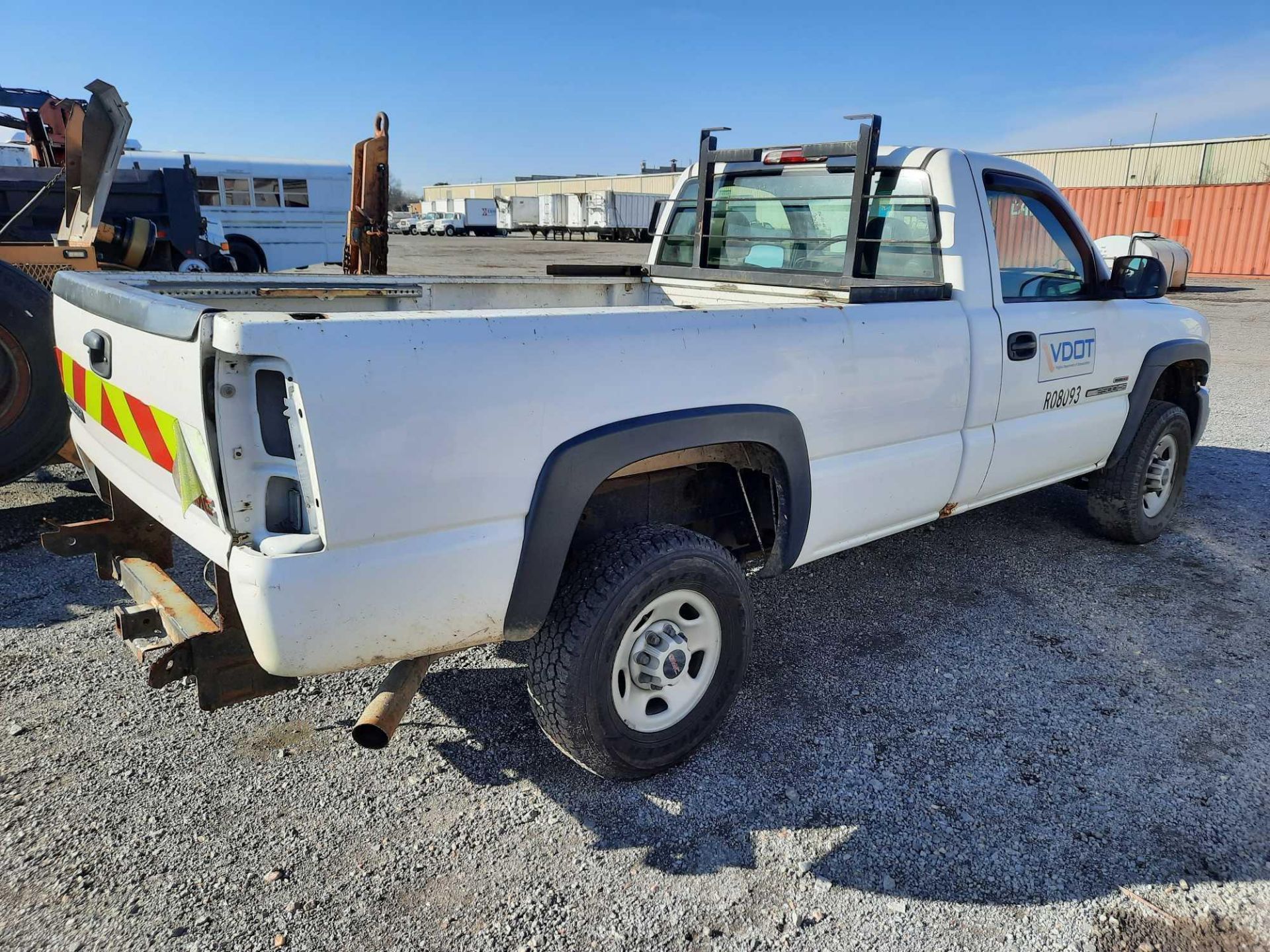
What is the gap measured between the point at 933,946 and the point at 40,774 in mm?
2701

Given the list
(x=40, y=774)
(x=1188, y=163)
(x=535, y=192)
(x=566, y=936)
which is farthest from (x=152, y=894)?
(x=535, y=192)

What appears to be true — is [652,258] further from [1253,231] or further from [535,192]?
[535,192]

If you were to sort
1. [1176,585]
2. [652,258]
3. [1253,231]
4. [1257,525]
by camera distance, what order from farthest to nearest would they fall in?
[1253,231] → [1257,525] → [652,258] → [1176,585]

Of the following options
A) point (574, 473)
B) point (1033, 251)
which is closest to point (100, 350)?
point (574, 473)

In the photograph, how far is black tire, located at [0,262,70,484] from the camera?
4.50 metres

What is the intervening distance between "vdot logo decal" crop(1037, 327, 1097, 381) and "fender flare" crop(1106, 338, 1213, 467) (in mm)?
548

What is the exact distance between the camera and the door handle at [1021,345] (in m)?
3.79

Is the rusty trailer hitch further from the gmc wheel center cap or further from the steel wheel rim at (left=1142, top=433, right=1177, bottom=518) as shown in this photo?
the steel wheel rim at (left=1142, top=433, right=1177, bottom=518)

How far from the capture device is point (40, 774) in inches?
111

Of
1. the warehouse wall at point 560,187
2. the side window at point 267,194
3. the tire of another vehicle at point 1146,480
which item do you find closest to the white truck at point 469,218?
the warehouse wall at point 560,187

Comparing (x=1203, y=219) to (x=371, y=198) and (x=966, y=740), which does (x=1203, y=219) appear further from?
(x=966, y=740)

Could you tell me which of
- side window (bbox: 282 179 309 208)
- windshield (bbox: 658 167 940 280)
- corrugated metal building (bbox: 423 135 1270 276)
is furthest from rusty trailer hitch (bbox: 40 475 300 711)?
corrugated metal building (bbox: 423 135 1270 276)

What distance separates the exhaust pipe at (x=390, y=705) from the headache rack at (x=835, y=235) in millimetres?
1996

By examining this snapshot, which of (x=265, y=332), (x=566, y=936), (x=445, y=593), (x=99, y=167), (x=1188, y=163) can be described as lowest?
(x=566, y=936)
